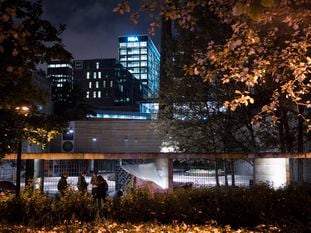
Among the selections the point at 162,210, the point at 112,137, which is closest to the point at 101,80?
the point at 112,137

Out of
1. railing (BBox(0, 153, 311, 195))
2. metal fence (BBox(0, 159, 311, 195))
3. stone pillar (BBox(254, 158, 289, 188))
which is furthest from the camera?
metal fence (BBox(0, 159, 311, 195))

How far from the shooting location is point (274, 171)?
1393cm

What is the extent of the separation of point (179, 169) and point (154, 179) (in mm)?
9145

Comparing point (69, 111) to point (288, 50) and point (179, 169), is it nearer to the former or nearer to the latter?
point (179, 169)

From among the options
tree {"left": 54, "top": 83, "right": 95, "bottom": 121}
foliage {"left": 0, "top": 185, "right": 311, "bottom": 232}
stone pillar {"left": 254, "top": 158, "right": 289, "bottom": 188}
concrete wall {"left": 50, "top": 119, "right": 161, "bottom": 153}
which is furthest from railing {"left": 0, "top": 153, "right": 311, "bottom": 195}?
tree {"left": 54, "top": 83, "right": 95, "bottom": 121}

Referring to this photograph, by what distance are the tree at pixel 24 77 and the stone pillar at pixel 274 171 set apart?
7.21 metres

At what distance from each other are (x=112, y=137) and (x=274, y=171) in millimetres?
34392

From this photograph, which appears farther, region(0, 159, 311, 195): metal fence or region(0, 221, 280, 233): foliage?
region(0, 159, 311, 195): metal fence

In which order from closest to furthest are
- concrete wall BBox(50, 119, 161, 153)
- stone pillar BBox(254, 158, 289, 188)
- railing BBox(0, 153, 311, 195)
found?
1. railing BBox(0, 153, 311, 195)
2. stone pillar BBox(254, 158, 289, 188)
3. concrete wall BBox(50, 119, 161, 153)

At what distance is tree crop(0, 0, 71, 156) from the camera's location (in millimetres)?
7766

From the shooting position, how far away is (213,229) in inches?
324

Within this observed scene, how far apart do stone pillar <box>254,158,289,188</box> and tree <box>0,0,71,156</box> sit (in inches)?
284

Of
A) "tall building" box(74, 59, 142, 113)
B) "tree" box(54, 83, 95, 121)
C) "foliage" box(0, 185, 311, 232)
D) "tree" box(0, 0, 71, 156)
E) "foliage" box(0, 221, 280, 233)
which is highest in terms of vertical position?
"tall building" box(74, 59, 142, 113)

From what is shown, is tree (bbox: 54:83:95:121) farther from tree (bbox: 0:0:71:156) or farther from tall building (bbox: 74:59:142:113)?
tall building (bbox: 74:59:142:113)
